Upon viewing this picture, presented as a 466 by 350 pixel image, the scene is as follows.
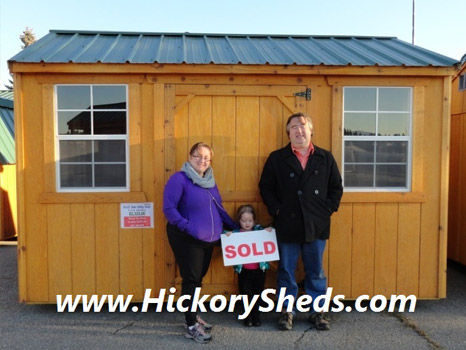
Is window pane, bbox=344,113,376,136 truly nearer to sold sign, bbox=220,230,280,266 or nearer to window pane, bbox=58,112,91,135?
sold sign, bbox=220,230,280,266

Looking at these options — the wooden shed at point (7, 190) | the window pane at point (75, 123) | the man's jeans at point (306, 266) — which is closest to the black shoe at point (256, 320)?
the man's jeans at point (306, 266)

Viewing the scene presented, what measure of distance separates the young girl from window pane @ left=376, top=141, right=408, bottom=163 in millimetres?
1571

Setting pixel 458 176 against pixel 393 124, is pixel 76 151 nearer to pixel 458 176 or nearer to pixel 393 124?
pixel 393 124

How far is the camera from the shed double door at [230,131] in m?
4.75

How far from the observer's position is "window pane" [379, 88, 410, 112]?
491 cm

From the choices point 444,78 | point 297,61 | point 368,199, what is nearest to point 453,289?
A: point 368,199

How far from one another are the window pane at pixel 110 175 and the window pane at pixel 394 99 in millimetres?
2932

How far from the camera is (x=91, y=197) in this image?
4.73 m

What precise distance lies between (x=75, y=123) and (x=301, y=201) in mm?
2534

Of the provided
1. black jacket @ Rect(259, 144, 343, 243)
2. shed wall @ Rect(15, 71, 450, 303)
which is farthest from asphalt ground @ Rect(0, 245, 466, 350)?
black jacket @ Rect(259, 144, 343, 243)

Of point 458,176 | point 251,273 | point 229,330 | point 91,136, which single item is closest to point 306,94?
point 251,273

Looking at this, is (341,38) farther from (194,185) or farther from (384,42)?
(194,185)

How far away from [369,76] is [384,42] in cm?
137

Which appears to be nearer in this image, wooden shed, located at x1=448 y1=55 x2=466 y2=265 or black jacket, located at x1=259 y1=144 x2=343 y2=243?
black jacket, located at x1=259 y1=144 x2=343 y2=243
